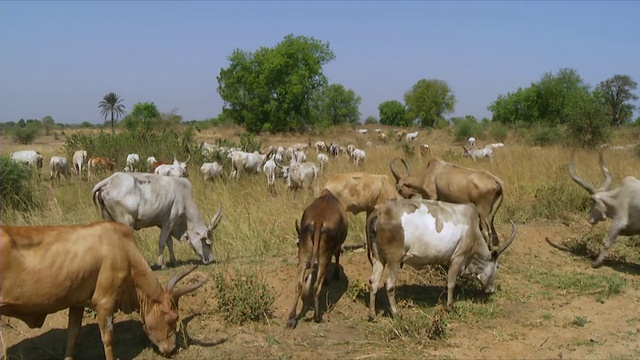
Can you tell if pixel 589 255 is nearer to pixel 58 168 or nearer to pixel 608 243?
pixel 608 243

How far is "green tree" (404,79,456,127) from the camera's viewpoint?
60938mm

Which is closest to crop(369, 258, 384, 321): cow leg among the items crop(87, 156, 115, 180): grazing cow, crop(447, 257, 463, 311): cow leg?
crop(447, 257, 463, 311): cow leg

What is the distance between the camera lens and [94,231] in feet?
18.0

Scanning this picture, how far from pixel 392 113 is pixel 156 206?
71129 mm

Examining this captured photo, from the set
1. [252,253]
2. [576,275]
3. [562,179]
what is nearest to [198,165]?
[252,253]

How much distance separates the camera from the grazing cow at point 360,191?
8.84 metres

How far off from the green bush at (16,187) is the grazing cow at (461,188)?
852 cm

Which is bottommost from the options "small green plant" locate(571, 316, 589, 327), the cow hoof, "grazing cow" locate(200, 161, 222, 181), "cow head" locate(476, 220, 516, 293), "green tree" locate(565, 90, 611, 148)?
"small green plant" locate(571, 316, 589, 327)

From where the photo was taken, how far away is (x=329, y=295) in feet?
25.0

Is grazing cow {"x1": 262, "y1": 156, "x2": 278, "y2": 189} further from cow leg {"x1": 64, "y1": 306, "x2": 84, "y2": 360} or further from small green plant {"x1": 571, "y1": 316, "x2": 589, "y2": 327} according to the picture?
cow leg {"x1": 64, "y1": 306, "x2": 84, "y2": 360}

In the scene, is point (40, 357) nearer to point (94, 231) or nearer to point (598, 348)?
point (94, 231)

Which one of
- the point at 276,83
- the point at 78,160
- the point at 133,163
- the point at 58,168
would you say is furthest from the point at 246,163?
the point at 276,83

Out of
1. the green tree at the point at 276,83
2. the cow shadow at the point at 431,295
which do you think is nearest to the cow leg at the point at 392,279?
the cow shadow at the point at 431,295

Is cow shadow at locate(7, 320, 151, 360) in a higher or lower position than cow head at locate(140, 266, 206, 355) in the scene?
lower
